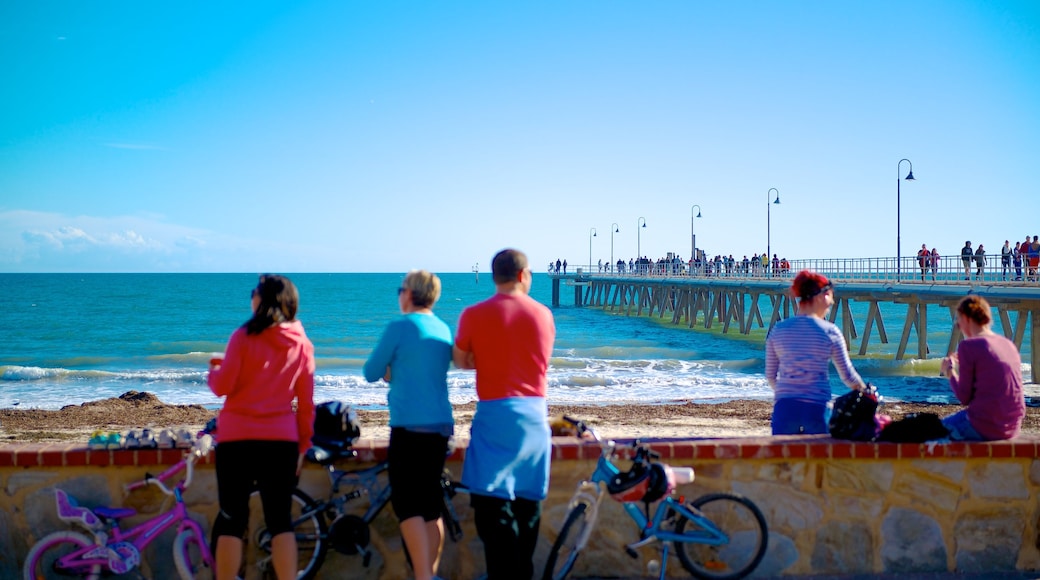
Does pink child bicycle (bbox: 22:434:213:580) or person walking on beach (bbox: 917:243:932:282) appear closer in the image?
pink child bicycle (bbox: 22:434:213:580)

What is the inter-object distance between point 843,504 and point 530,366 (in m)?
1.80

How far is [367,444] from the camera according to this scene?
4.01 metres

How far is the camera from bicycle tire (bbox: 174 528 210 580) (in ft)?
12.6

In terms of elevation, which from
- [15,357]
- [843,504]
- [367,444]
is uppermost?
[367,444]

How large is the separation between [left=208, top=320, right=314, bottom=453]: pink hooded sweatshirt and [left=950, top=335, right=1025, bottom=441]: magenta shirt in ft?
9.71

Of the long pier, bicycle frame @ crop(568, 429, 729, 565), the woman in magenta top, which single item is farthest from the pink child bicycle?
the long pier

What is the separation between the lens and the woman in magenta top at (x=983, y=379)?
4121mm

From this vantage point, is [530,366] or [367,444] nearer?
[530,366]

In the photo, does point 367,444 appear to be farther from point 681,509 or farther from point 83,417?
point 83,417

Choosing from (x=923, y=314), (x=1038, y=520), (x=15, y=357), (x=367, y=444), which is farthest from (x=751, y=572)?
(x=15, y=357)

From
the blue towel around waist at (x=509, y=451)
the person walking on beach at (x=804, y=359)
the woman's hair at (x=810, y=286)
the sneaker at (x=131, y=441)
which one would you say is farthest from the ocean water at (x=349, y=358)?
the blue towel around waist at (x=509, y=451)

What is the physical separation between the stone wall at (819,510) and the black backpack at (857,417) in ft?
0.22

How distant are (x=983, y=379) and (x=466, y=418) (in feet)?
38.0

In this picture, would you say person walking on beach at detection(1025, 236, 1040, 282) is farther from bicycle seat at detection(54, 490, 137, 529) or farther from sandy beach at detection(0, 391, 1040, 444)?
bicycle seat at detection(54, 490, 137, 529)
